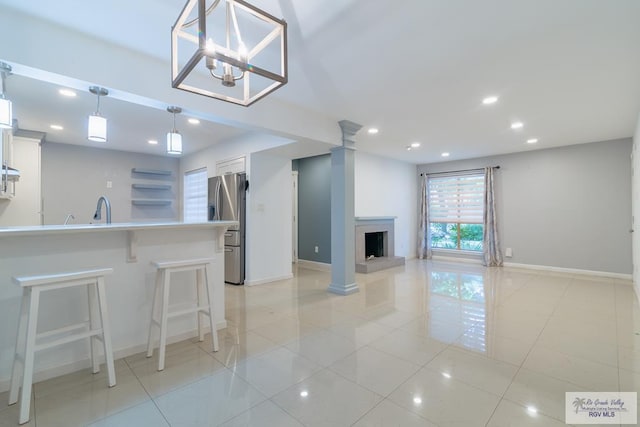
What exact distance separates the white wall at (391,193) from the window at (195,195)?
3.14 m

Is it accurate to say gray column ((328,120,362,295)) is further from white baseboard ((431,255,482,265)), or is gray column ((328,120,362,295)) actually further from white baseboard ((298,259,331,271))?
white baseboard ((431,255,482,265))

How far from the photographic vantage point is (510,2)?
1.73 m

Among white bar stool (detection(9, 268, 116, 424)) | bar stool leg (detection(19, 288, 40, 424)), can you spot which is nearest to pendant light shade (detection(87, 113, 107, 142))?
white bar stool (detection(9, 268, 116, 424))

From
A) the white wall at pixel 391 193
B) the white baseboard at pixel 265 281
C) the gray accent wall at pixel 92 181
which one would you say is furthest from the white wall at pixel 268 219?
the gray accent wall at pixel 92 181

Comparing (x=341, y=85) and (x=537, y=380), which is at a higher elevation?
(x=341, y=85)

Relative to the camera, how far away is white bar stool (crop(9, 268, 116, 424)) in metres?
1.63

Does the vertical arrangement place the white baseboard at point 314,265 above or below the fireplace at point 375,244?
below

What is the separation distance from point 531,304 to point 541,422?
2497 millimetres

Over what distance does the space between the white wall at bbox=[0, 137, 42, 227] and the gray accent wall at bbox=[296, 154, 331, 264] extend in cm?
443

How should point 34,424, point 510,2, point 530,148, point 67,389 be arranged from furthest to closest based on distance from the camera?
point 530,148
point 67,389
point 510,2
point 34,424

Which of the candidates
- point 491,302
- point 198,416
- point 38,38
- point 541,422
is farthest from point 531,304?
point 38,38

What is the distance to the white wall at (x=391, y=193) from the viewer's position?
6094 millimetres

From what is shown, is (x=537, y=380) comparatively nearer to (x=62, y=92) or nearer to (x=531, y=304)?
(x=531, y=304)

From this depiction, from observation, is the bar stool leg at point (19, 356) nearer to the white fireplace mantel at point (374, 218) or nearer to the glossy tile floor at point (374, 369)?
the glossy tile floor at point (374, 369)
